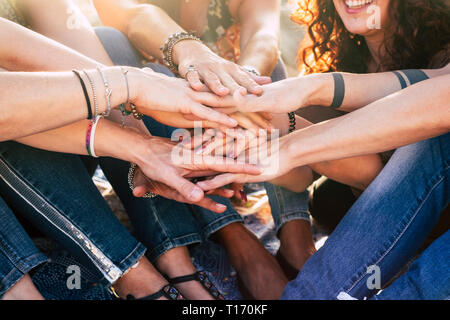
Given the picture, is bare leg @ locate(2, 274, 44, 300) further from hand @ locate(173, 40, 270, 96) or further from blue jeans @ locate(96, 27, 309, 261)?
hand @ locate(173, 40, 270, 96)

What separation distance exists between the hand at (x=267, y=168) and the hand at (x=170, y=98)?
0.12 m

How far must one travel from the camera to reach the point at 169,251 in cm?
109

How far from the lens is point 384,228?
90cm

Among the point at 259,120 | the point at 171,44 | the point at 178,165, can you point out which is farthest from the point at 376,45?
the point at 178,165

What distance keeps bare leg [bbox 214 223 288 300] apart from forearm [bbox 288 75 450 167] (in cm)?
30

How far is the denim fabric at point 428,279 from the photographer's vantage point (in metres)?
0.77

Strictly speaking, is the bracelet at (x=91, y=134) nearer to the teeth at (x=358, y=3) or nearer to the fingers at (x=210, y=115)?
the fingers at (x=210, y=115)

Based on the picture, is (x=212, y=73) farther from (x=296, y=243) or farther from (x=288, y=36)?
(x=288, y=36)

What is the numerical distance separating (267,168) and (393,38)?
2.22ft

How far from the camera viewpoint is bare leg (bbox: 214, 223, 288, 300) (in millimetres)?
1090

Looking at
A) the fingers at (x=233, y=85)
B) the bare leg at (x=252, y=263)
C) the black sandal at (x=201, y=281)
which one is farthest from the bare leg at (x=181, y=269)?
the fingers at (x=233, y=85)

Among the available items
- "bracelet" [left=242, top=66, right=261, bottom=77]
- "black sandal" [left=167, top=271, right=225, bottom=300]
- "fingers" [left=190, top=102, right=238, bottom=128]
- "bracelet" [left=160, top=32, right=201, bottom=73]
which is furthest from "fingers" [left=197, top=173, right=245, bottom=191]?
"bracelet" [left=160, top=32, right=201, bottom=73]
